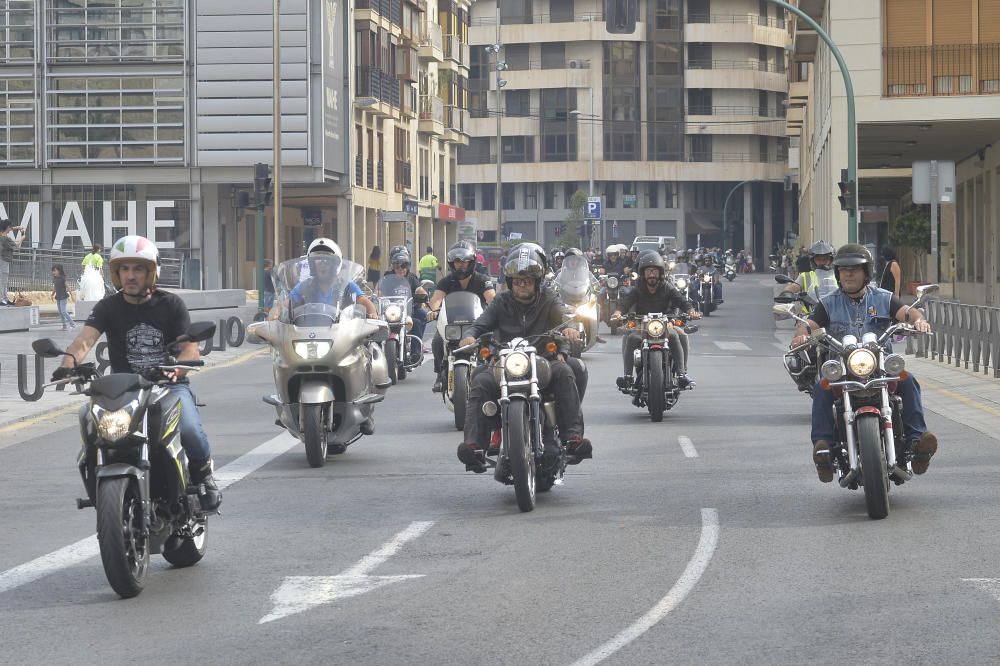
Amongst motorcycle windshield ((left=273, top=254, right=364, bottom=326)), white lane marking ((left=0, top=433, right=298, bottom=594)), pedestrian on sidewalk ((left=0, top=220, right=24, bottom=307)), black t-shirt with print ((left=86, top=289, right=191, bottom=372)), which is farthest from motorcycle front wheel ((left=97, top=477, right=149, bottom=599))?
pedestrian on sidewalk ((left=0, top=220, right=24, bottom=307))

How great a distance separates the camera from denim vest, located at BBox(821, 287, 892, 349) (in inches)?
431

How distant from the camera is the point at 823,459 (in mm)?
10258

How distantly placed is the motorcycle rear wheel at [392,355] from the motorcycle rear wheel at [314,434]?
7.45 metres

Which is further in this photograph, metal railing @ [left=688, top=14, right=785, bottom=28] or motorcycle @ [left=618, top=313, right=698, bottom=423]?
metal railing @ [left=688, top=14, right=785, bottom=28]

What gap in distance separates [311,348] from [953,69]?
26.0m

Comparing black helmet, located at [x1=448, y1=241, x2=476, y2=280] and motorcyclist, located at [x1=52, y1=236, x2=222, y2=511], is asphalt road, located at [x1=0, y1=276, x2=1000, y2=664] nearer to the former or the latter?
motorcyclist, located at [x1=52, y1=236, x2=222, y2=511]

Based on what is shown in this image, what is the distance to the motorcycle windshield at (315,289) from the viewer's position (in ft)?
43.7

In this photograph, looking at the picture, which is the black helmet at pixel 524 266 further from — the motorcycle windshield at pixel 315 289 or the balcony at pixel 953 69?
the balcony at pixel 953 69

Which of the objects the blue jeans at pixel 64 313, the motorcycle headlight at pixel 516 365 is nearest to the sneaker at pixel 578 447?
the motorcycle headlight at pixel 516 365

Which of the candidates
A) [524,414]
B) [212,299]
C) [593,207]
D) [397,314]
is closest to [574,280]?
[397,314]

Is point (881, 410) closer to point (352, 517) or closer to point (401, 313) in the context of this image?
point (352, 517)

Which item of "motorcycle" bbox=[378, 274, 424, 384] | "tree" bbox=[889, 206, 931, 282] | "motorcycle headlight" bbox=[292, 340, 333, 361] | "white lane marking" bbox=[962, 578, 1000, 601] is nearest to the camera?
"white lane marking" bbox=[962, 578, 1000, 601]

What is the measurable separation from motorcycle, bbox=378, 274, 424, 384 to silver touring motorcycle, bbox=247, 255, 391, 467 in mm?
7341

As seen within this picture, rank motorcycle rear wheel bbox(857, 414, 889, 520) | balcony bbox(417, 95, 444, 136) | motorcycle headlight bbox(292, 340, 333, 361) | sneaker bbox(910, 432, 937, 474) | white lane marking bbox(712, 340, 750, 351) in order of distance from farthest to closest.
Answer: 1. balcony bbox(417, 95, 444, 136)
2. white lane marking bbox(712, 340, 750, 351)
3. motorcycle headlight bbox(292, 340, 333, 361)
4. sneaker bbox(910, 432, 937, 474)
5. motorcycle rear wheel bbox(857, 414, 889, 520)
